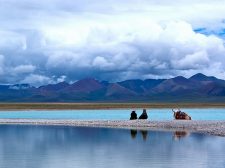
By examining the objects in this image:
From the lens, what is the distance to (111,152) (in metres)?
26.7

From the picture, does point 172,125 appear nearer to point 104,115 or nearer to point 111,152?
point 111,152

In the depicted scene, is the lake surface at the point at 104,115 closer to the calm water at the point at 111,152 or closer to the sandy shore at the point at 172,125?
the sandy shore at the point at 172,125

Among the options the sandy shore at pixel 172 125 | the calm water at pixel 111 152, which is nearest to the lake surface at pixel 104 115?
the sandy shore at pixel 172 125

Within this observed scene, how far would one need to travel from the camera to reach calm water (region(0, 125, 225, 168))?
22.6m

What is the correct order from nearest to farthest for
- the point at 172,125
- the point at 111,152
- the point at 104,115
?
the point at 111,152, the point at 172,125, the point at 104,115

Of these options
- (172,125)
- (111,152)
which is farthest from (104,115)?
(111,152)

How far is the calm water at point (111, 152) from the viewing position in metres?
22.6

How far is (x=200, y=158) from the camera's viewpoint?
2422 centimetres

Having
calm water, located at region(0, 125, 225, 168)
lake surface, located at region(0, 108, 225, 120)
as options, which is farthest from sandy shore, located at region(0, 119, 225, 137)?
lake surface, located at region(0, 108, 225, 120)

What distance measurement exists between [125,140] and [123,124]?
1694 cm

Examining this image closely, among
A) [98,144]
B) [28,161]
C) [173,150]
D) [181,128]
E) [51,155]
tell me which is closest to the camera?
[28,161]

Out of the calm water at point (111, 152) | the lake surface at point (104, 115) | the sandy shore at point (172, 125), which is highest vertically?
the lake surface at point (104, 115)

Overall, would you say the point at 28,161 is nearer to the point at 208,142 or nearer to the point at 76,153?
the point at 76,153

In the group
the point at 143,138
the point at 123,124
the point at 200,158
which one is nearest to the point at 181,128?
the point at 123,124
